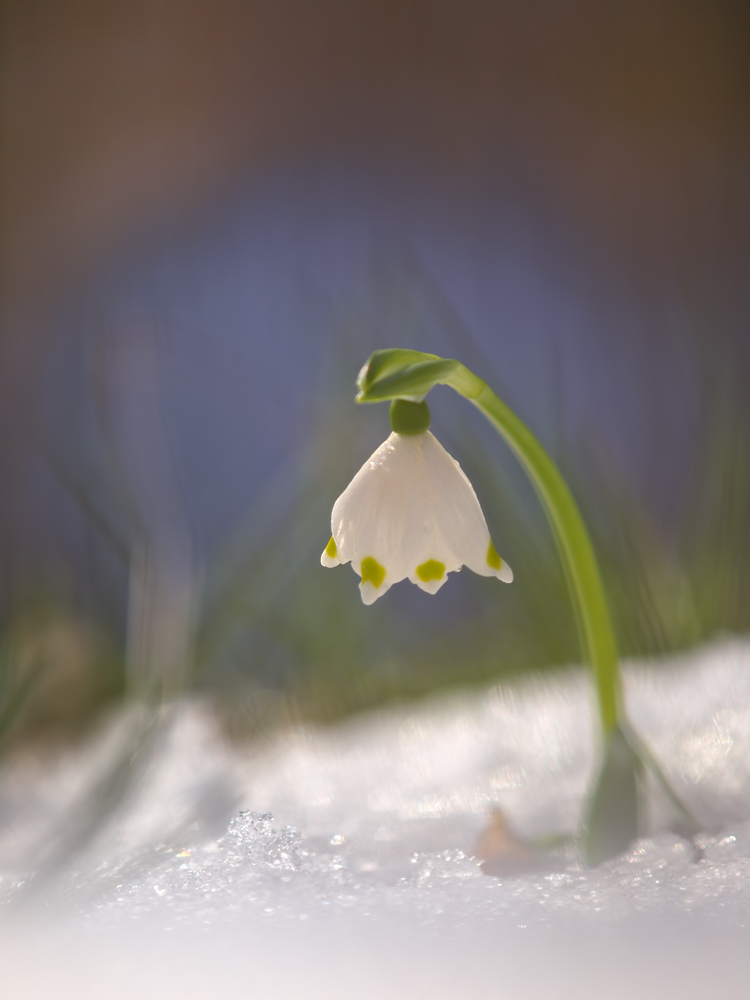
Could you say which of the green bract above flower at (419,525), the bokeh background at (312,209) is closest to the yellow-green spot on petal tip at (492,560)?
the green bract above flower at (419,525)

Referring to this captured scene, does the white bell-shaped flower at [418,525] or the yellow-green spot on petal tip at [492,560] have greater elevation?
the white bell-shaped flower at [418,525]

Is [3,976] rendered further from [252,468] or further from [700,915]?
[252,468]

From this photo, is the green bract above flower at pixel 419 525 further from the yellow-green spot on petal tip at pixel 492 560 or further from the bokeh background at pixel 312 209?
the bokeh background at pixel 312 209

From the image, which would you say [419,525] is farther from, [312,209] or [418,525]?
[312,209]

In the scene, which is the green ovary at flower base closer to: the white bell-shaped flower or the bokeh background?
the white bell-shaped flower

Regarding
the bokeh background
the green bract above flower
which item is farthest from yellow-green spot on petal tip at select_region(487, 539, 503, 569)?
the bokeh background

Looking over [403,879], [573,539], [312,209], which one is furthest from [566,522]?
[312,209]

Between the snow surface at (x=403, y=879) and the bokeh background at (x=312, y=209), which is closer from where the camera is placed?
the snow surface at (x=403, y=879)
